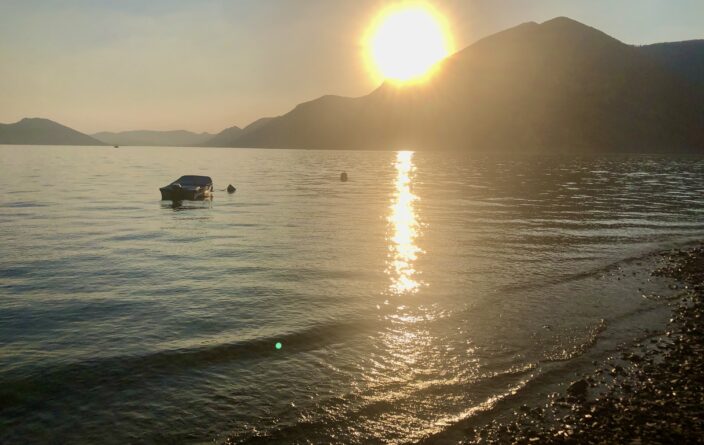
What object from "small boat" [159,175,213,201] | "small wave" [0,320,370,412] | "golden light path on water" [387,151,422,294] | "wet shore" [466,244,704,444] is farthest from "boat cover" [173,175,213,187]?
"wet shore" [466,244,704,444]

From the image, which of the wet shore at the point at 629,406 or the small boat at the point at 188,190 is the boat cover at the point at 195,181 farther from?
the wet shore at the point at 629,406

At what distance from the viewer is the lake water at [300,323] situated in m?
9.66

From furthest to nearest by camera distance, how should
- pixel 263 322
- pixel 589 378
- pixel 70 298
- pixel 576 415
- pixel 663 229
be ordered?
pixel 663 229 → pixel 70 298 → pixel 263 322 → pixel 589 378 → pixel 576 415

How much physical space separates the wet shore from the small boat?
4541 cm

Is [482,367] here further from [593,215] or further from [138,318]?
[593,215]

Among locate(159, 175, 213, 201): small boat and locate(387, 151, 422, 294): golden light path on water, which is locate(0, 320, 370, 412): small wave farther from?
locate(159, 175, 213, 201): small boat

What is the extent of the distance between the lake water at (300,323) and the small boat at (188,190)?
16.4m

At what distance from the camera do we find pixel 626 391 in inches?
401

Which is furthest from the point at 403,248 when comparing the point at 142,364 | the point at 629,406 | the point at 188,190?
the point at 188,190

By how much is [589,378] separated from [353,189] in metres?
59.2

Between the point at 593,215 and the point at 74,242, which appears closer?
the point at 74,242

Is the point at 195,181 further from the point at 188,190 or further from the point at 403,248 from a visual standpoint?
the point at 403,248

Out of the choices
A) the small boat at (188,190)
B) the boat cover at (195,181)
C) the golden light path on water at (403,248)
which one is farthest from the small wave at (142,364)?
the boat cover at (195,181)

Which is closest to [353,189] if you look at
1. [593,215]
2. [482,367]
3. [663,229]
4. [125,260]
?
[593,215]
